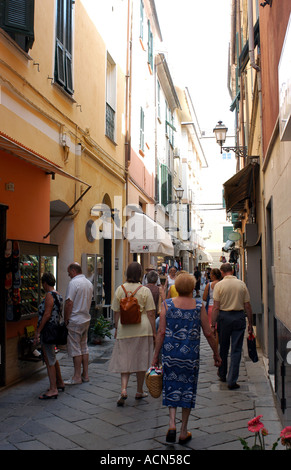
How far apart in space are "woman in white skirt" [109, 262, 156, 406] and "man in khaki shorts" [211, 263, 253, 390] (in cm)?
119

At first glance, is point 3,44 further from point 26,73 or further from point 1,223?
point 1,223

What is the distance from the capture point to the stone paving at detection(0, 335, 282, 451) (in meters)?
4.37

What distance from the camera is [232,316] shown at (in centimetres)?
660

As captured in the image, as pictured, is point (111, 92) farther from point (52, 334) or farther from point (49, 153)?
point (52, 334)

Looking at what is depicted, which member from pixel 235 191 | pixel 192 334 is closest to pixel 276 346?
pixel 192 334

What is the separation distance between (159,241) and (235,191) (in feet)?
8.98

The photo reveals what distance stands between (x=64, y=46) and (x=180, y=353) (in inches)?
253

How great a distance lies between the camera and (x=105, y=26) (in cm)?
1159

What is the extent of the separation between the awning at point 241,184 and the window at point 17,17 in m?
4.71

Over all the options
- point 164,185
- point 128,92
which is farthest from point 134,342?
point 164,185

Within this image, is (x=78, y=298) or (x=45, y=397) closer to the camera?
(x=45, y=397)

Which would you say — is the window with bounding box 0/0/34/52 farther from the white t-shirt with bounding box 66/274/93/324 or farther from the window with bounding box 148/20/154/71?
the window with bounding box 148/20/154/71

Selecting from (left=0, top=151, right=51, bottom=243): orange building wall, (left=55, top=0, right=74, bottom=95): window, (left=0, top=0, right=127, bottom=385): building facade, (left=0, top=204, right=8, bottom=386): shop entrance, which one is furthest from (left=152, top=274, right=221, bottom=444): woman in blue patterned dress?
(left=55, top=0, right=74, bottom=95): window

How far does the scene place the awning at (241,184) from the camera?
9453 millimetres
